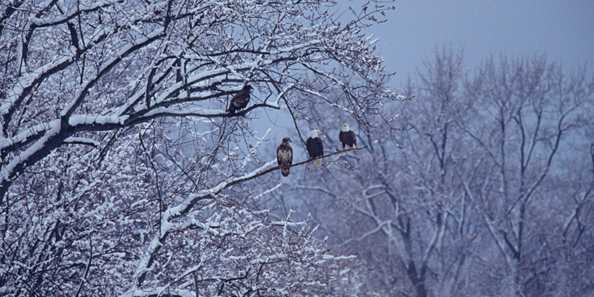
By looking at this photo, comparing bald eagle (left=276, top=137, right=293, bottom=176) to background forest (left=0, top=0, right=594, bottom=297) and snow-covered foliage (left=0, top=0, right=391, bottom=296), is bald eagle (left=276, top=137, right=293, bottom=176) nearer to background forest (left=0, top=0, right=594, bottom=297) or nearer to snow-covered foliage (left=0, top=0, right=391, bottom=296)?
background forest (left=0, top=0, right=594, bottom=297)

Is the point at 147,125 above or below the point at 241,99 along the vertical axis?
above

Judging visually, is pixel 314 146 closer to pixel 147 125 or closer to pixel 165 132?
pixel 147 125

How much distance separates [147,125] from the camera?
26.8ft

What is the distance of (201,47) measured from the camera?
Answer: 270 inches

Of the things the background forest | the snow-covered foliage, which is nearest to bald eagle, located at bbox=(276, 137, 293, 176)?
the background forest

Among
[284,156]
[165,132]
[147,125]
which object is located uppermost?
[165,132]

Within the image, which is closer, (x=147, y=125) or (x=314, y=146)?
(x=314, y=146)

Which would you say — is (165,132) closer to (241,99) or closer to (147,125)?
(147,125)

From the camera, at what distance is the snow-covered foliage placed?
6.38 meters

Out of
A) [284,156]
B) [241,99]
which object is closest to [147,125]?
[241,99]

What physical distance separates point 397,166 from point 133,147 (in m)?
15.2

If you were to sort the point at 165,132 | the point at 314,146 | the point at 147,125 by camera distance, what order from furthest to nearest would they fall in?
the point at 165,132 < the point at 147,125 < the point at 314,146

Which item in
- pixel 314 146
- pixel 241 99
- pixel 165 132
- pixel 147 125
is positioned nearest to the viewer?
pixel 314 146

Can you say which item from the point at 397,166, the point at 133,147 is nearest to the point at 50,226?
the point at 133,147
